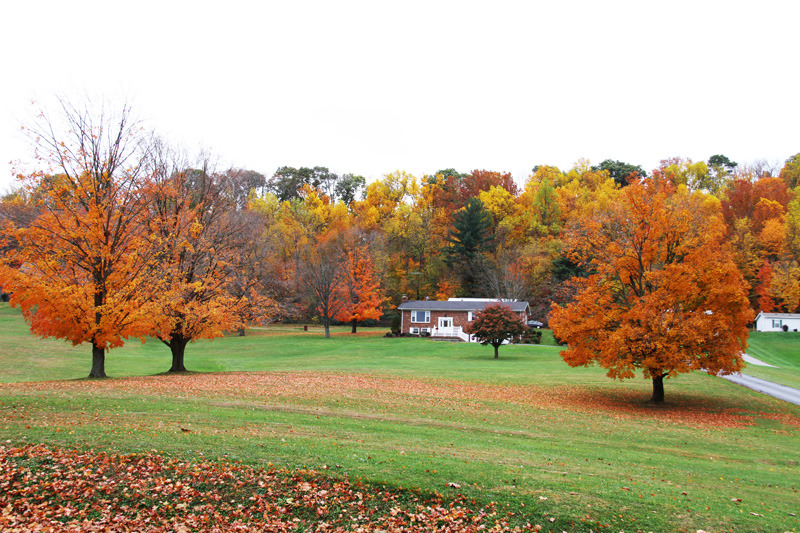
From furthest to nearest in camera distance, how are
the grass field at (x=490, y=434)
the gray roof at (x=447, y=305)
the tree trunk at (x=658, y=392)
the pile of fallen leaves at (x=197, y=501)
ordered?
the gray roof at (x=447, y=305) → the tree trunk at (x=658, y=392) → the grass field at (x=490, y=434) → the pile of fallen leaves at (x=197, y=501)

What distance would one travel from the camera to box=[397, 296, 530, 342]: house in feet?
167

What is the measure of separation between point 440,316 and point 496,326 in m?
16.7

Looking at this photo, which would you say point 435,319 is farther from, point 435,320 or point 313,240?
point 313,240

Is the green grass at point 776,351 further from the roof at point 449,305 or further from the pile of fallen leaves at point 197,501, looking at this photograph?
the pile of fallen leaves at point 197,501

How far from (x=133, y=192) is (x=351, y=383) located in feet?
36.9

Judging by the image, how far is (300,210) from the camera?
67.7m

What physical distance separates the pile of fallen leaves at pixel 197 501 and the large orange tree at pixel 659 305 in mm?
12800

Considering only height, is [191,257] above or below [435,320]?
above

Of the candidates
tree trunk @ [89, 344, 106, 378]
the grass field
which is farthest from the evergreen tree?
tree trunk @ [89, 344, 106, 378]

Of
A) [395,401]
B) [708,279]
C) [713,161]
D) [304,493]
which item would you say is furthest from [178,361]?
[713,161]

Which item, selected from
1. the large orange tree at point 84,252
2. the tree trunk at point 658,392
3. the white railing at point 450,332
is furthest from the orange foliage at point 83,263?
the white railing at point 450,332

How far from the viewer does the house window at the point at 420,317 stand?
52.5 meters

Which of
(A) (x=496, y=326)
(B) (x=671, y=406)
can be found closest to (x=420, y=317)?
(A) (x=496, y=326)

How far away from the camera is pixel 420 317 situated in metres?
52.8
